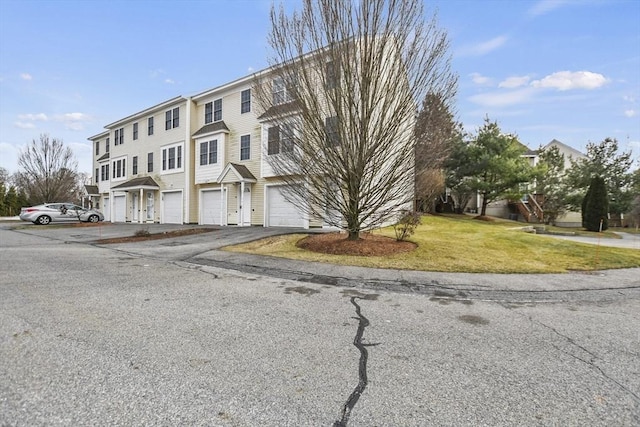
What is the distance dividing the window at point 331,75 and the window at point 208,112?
51.8 feet

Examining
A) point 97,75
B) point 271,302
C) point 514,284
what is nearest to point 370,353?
point 271,302

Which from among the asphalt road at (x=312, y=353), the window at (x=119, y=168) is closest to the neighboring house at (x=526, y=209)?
the asphalt road at (x=312, y=353)

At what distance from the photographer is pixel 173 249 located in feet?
34.1

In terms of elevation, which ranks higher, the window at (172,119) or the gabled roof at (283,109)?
the window at (172,119)

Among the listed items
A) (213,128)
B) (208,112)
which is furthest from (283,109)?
(208,112)

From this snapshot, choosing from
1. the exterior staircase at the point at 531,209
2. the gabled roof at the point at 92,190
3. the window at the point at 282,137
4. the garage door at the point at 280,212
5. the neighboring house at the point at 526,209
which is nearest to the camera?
the window at the point at 282,137

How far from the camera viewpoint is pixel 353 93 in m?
8.39

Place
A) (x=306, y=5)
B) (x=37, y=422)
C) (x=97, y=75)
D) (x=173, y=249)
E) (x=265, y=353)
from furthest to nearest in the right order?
(x=97, y=75) → (x=173, y=249) → (x=306, y=5) → (x=265, y=353) → (x=37, y=422)

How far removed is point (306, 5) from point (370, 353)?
857 cm

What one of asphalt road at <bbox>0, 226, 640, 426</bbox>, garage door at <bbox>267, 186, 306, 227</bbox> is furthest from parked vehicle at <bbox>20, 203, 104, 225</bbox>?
asphalt road at <bbox>0, 226, 640, 426</bbox>

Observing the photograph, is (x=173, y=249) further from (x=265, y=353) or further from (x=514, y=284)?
(x=514, y=284)

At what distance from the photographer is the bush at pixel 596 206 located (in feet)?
65.5

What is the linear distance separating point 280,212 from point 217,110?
9.40 m

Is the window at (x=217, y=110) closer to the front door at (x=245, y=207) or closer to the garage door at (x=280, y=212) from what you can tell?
the front door at (x=245, y=207)
